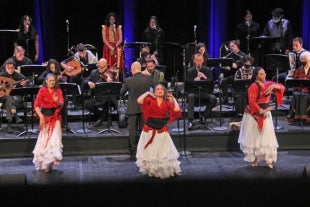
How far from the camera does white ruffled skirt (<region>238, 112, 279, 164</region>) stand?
8.39 m

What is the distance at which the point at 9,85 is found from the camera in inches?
395

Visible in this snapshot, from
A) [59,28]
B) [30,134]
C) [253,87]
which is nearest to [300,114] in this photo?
[253,87]

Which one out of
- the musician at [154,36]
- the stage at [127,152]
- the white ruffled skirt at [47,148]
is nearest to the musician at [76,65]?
the stage at [127,152]

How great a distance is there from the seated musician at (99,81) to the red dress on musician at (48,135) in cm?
189

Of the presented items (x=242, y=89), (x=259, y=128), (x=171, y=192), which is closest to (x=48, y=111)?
(x=259, y=128)

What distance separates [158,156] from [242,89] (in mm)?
2842

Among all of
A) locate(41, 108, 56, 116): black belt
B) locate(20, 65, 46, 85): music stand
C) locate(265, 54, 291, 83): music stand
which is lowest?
locate(41, 108, 56, 116): black belt

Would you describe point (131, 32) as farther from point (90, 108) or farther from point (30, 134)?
point (30, 134)

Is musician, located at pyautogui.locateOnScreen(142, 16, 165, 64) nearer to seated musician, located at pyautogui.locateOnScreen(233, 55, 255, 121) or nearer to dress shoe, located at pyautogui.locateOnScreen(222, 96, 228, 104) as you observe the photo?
dress shoe, located at pyautogui.locateOnScreen(222, 96, 228, 104)

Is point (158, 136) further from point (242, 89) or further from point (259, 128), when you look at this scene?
point (242, 89)

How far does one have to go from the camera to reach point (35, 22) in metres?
13.8

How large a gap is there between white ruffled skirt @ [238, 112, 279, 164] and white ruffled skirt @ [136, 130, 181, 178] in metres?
1.26

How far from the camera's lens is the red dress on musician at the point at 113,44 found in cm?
1302

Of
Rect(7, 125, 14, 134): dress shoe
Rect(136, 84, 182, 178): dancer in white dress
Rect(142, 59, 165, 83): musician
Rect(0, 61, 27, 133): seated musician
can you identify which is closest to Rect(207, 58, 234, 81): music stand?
Rect(142, 59, 165, 83): musician
